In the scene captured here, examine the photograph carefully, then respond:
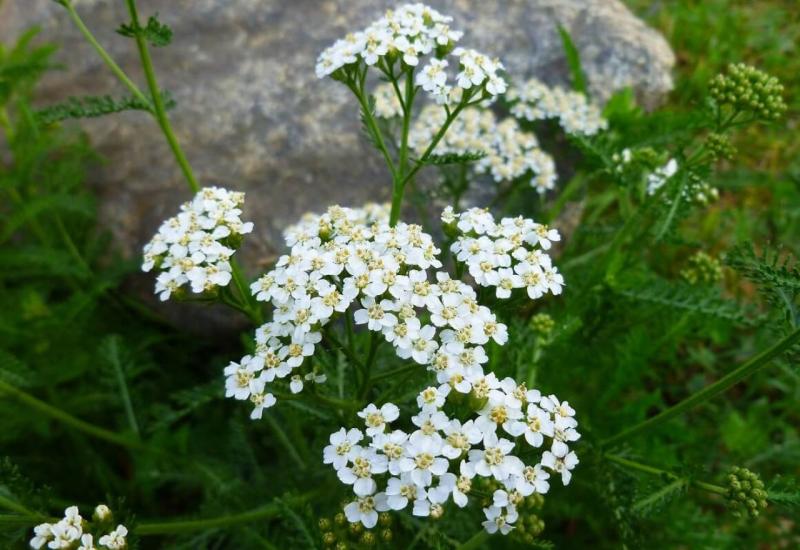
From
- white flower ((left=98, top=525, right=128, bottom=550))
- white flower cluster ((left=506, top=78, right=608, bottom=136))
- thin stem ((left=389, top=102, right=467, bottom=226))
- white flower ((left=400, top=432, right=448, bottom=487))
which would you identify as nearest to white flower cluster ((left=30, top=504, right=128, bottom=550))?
white flower ((left=98, top=525, right=128, bottom=550))

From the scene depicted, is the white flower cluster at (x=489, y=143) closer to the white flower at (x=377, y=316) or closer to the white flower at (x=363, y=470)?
the white flower at (x=377, y=316)

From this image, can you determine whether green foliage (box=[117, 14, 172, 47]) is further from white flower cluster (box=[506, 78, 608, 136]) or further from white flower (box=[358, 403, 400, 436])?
white flower cluster (box=[506, 78, 608, 136])

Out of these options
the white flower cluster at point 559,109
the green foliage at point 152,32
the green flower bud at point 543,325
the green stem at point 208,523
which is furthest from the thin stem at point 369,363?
the white flower cluster at point 559,109

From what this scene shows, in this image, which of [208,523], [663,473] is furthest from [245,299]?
[663,473]

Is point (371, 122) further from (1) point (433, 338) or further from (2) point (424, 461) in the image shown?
(2) point (424, 461)

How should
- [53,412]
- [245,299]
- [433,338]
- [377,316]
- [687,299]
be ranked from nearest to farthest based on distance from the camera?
[377,316] < [245,299] < [433,338] < [53,412] < [687,299]
